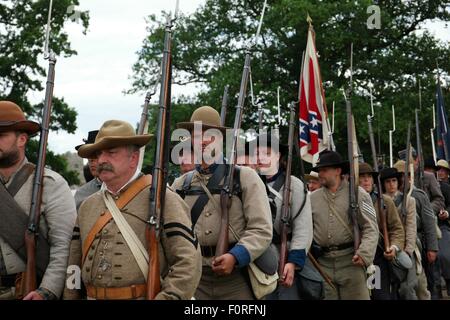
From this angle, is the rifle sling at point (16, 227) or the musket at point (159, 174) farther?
the rifle sling at point (16, 227)

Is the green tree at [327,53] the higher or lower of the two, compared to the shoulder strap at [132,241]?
higher

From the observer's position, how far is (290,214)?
253 inches

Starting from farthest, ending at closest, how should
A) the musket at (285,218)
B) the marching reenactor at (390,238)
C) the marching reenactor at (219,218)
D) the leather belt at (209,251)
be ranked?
the marching reenactor at (390,238)
the musket at (285,218)
the leather belt at (209,251)
the marching reenactor at (219,218)

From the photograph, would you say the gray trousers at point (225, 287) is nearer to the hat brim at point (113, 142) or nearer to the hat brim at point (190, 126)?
the hat brim at point (190, 126)

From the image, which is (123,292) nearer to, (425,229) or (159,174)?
(159,174)

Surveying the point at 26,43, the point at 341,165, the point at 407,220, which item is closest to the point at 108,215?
the point at 341,165

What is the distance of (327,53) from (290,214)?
67.8 ft

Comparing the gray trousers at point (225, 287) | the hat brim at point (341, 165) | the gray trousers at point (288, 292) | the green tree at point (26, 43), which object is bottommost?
the gray trousers at point (288, 292)

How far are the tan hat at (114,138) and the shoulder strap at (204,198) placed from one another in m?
1.06

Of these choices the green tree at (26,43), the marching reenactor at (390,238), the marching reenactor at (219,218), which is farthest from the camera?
the green tree at (26,43)

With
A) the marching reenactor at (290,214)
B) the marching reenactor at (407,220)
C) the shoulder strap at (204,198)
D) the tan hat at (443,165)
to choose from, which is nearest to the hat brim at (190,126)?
the shoulder strap at (204,198)

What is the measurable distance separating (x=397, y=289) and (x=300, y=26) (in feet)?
61.4

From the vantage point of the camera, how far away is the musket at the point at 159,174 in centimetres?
394
